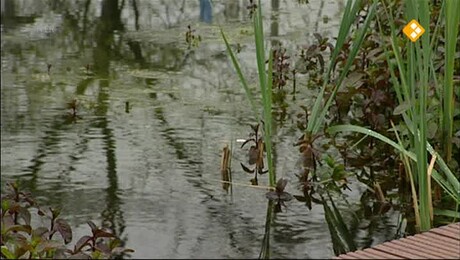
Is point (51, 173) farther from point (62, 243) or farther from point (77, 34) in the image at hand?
point (77, 34)

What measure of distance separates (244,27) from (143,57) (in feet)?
3.56

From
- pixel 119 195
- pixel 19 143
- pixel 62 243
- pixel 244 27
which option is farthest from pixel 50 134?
pixel 244 27

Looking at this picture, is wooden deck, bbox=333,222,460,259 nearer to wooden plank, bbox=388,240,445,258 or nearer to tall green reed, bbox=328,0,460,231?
wooden plank, bbox=388,240,445,258

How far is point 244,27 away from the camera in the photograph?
6.70m

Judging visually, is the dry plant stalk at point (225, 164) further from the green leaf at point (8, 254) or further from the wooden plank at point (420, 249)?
the wooden plank at point (420, 249)

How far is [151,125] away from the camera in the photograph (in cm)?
454

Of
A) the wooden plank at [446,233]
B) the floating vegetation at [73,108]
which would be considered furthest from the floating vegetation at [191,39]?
the wooden plank at [446,233]

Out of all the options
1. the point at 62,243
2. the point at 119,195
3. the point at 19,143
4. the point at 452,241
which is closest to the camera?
the point at 452,241

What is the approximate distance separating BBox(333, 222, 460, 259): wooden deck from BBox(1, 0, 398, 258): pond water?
0.62 m

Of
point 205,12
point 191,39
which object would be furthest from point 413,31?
point 205,12

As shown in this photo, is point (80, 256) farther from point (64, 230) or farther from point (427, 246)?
point (427, 246)

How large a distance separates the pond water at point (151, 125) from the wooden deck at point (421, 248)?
2.03 feet

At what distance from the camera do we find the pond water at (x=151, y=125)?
3404mm

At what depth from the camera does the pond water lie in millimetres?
3404
